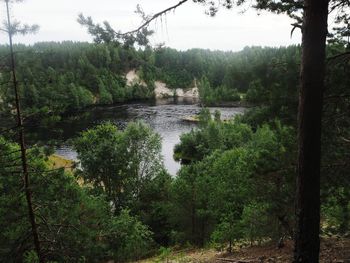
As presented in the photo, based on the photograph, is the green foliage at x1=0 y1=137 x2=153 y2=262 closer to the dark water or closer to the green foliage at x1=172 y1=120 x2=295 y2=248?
the green foliage at x1=172 y1=120 x2=295 y2=248

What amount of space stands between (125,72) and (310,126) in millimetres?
148187

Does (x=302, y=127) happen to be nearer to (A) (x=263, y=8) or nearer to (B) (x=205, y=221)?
(A) (x=263, y=8)

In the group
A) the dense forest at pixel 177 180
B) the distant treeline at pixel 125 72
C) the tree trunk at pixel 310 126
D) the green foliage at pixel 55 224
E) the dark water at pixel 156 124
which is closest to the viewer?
the tree trunk at pixel 310 126

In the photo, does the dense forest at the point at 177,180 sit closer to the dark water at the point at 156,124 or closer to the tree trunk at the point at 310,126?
the tree trunk at the point at 310,126

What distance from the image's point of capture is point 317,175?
5.84 meters

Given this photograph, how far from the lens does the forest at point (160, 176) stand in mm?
10289

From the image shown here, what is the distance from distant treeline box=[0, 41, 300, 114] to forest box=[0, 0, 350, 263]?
0.20 feet

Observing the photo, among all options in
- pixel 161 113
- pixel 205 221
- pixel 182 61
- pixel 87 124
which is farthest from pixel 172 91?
pixel 205 221

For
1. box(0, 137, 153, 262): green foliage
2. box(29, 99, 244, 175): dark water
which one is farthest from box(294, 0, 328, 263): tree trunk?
box(29, 99, 244, 175): dark water

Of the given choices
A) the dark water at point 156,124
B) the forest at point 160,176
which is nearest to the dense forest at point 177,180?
the forest at point 160,176

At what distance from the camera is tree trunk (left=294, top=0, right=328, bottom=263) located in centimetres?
562

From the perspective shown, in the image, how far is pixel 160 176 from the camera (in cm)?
3525

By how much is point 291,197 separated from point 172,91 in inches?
5437

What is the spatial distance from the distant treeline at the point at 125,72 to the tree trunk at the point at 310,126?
2.48 meters
